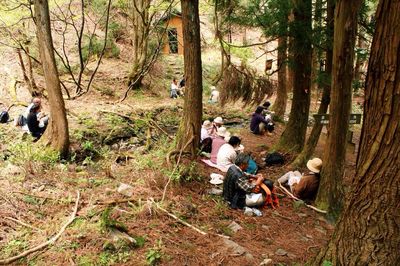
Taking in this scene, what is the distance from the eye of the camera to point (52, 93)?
313 inches

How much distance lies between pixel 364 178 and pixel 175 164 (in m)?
3.89

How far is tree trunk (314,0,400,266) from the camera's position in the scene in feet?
8.30

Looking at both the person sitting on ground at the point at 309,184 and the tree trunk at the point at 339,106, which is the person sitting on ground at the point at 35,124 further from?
the tree trunk at the point at 339,106

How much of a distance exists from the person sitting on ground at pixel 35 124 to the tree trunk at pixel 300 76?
20.6ft

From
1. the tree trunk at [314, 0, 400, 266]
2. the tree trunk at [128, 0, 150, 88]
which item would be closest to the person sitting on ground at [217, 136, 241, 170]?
the tree trunk at [314, 0, 400, 266]

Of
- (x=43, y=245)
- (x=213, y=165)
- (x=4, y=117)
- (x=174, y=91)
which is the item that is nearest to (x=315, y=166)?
(x=213, y=165)

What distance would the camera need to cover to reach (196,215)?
4.89 metres

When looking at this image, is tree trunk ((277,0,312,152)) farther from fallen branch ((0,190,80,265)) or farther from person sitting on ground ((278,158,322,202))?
fallen branch ((0,190,80,265))

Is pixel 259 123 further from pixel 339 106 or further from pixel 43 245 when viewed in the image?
pixel 43 245

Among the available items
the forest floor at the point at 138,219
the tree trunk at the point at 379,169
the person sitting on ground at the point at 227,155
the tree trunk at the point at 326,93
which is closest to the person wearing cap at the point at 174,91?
the forest floor at the point at 138,219

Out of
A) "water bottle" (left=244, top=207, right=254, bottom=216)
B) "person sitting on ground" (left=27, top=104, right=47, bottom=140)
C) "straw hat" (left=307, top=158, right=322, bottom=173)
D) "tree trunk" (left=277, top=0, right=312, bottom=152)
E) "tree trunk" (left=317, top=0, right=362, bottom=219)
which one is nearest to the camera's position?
"tree trunk" (left=317, top=0, right=362, bottom=219)

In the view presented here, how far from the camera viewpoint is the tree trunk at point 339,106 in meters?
5.07

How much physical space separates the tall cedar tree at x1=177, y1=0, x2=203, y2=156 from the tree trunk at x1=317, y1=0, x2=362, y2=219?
2654 mm

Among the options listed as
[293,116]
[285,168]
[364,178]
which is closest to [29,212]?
[364,178]
